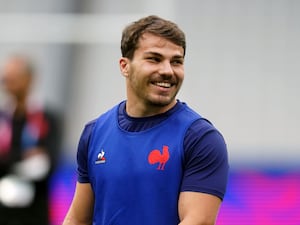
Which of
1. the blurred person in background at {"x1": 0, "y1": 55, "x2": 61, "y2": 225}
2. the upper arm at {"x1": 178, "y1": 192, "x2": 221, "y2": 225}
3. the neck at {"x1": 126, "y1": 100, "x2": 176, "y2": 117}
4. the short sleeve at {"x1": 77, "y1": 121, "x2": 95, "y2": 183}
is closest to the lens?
the upper arm at {"x1": 178, "y1": 192, "x2": 221, "y2": 225}

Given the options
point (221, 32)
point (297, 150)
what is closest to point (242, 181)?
point (297, 150)

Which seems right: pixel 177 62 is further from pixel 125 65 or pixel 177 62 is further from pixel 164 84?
pixel 125 65

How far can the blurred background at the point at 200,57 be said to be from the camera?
1073 cm

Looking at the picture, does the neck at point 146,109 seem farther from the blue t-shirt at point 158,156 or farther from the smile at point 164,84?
the smile at point 164,84

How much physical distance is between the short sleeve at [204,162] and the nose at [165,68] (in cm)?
26

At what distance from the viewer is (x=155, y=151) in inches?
167

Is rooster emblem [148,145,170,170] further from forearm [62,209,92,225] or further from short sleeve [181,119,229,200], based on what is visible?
forearm [62,209,92,225]

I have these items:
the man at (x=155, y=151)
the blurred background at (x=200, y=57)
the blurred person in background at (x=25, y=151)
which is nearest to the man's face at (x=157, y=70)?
the man at (x=155, y=151)

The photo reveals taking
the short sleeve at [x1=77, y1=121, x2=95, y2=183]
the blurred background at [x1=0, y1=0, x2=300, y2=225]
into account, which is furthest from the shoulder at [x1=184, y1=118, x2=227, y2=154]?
the blurred background at [x1=0, y1=0, x2=300, y2=225]

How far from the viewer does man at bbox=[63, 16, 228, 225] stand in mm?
4141

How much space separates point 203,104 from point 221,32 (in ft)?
2.88

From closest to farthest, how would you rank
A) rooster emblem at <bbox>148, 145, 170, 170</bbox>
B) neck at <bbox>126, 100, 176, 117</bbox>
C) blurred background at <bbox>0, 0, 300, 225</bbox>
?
rooster emblem at <bbox>148, 145, 170, 170</bbox> < neck at <bbox>126, 100, 176, 117</bbox> < blurred background at <bbox>0, 0, 300, 225</bbox>

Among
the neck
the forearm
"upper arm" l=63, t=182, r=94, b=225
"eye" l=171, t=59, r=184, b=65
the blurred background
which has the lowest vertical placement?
the forearm

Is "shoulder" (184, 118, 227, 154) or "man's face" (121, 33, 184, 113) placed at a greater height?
"man's face" (121, 33, 184, 113)
